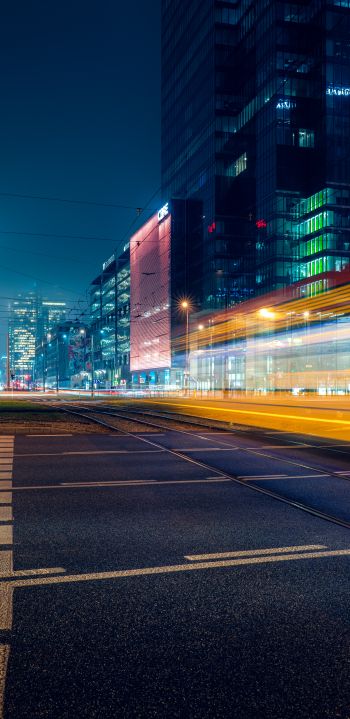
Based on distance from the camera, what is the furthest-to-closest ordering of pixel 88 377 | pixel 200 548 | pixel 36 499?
1. pixel 88 377
2. pixel 36 499
3. pixel 200 548

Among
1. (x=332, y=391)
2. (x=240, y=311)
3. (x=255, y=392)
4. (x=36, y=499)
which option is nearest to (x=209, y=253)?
(x=240, y=311)

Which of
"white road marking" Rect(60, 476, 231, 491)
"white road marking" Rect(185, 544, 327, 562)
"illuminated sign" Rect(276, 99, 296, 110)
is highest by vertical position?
"illuminated sign" Rect(276, 99, 296, 110)

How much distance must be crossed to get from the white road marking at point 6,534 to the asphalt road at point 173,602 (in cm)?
2

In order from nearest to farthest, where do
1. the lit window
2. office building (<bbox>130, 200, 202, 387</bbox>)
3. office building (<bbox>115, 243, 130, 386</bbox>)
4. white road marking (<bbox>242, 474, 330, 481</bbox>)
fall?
white road marking (<bbox>242, 474, 330, 481</bbox>) < the lit window < office building (<bbox>130, 200, 202, 387</bbox>) < office building (<bbox>115, 243, 130, 386</bbox>)

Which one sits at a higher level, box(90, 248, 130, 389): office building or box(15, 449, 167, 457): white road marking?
box(90, 248, 130, 389): office building

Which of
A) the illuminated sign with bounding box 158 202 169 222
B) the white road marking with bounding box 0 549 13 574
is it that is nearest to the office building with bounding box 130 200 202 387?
the illuminated sign with bounding box 158 202 169 222

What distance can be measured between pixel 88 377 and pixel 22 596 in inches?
5944

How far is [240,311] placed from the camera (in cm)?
8294

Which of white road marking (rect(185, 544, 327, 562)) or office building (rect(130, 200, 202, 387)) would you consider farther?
office building (rect(130, 200, 202, 387))

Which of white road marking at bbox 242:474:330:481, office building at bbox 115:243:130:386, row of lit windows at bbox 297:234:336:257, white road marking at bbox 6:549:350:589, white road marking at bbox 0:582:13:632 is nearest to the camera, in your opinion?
white road marking at bbox 0:582:13:632

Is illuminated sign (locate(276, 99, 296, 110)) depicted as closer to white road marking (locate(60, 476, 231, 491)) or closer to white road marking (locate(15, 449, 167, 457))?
white road marking (locate(15, 449, 167, 457))

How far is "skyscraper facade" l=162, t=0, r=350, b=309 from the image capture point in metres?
79.5

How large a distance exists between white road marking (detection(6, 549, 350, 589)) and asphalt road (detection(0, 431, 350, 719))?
0.7 inches

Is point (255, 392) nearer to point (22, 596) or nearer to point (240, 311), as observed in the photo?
point (240, 311)
